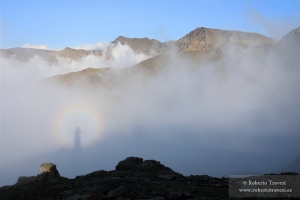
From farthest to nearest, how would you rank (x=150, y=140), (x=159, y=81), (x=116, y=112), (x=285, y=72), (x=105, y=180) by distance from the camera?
1. (x=159, y=81)
2. (x=116, y=112)
3. (x=150, y=140)
4. (x=285, y=72)
5. (x=105, y=180)

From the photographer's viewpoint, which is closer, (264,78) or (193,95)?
(264,78)

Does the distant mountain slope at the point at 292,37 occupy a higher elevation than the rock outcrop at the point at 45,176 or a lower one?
higher

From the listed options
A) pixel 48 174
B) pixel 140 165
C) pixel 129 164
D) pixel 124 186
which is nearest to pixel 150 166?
pixel 140 165

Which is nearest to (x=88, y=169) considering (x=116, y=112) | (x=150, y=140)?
(x=150, y=140)

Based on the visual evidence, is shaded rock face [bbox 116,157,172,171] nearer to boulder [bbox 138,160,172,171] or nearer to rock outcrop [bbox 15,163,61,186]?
boulder [bbox 138,160,172,171]

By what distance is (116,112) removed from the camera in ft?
533

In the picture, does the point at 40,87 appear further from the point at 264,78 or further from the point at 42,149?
the point at 264,78

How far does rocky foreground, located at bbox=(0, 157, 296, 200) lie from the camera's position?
34.9 feet

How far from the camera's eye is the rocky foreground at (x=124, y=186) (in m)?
10.6

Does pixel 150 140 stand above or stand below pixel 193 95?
below

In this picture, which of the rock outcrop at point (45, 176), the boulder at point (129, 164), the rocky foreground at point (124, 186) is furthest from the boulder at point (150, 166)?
the rock outcrop at point (45, 176)

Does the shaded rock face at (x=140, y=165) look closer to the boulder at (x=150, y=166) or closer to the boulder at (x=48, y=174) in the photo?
the boulder at (x=150, y=166)

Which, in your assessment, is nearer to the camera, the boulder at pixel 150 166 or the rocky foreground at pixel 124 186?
the rocky foreground at pixel 124 186

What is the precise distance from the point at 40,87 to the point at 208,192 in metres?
181
